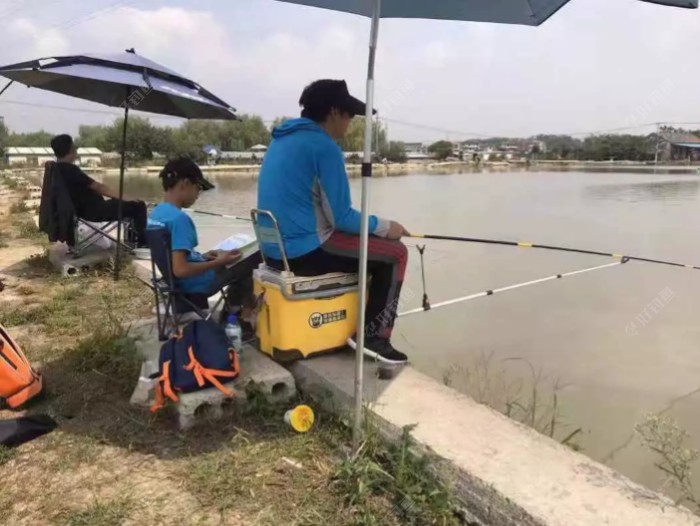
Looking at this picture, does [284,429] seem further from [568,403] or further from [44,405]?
[568,403]

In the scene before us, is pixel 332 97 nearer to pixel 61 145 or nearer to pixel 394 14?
pixel 394 14

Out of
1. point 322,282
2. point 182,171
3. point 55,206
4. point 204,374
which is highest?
point 182,171

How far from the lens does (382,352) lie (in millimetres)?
2709

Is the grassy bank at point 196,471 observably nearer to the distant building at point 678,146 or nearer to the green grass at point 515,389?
the green grass at point 515,389

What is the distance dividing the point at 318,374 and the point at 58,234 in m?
3.71

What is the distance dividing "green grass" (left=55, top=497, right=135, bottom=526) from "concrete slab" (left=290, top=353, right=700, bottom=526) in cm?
85

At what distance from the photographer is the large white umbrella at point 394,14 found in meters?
1.91

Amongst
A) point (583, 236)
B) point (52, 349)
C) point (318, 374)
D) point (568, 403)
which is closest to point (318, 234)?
point (318, 374)

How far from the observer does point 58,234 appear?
525 centimetres

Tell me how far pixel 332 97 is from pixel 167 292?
1.26 metres

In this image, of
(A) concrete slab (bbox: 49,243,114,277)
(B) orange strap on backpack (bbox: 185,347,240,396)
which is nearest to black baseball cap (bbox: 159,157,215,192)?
(B) orange strap on backpack (bbox: 185,347,240,396)

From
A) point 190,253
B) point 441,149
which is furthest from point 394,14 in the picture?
point 441,149

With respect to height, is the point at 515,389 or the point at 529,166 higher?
the point at 529,166

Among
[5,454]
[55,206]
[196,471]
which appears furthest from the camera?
[55,206]
